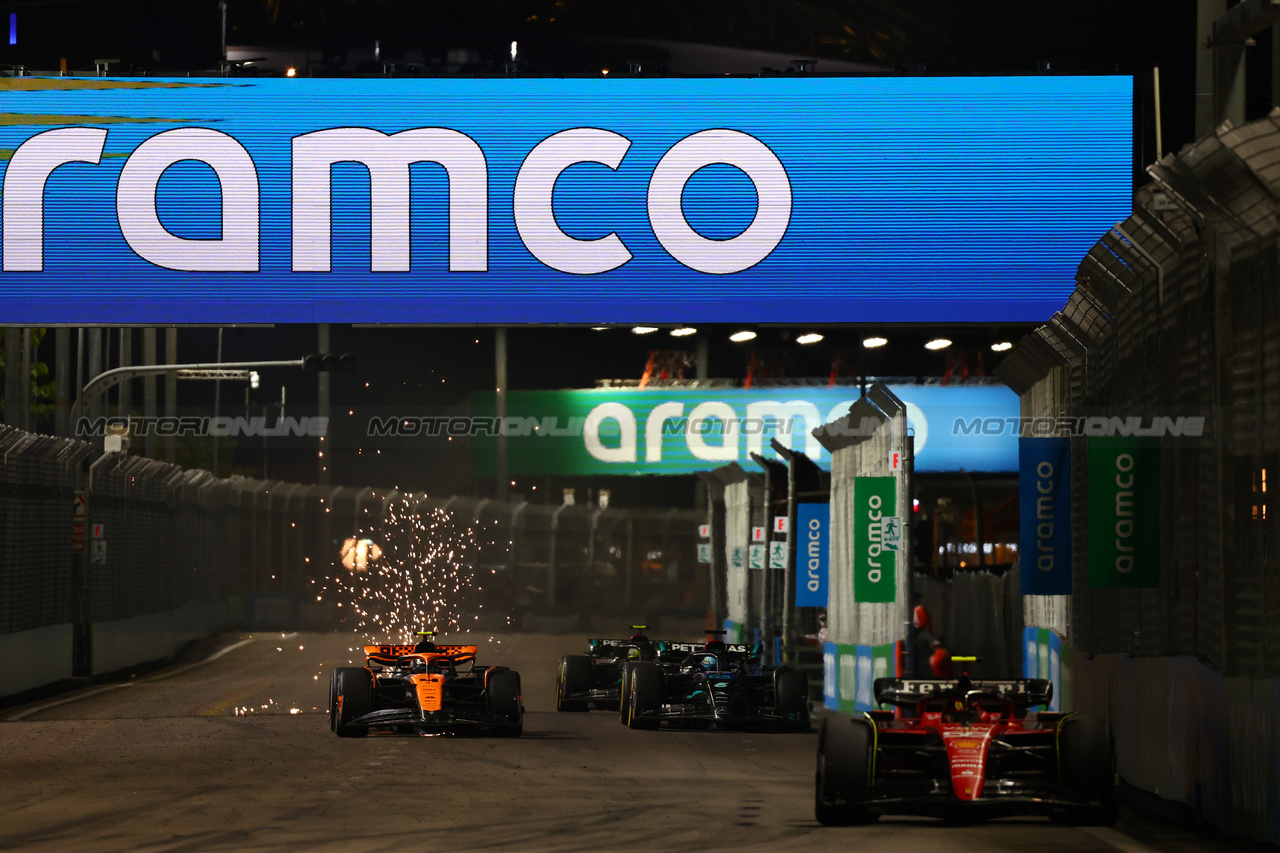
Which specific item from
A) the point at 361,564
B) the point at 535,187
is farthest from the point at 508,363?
the point at 535,187

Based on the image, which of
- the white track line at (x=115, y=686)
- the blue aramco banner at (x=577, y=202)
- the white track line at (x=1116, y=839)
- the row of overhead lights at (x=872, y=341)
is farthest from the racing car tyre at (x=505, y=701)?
the row of overhead lights at (x=872, y=341)

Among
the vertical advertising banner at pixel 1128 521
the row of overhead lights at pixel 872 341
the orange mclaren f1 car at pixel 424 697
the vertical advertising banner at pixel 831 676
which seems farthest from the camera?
the row of overhead lights at pixel 872 341

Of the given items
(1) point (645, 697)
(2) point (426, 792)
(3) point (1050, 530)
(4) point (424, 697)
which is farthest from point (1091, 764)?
(1) point (645, 697)

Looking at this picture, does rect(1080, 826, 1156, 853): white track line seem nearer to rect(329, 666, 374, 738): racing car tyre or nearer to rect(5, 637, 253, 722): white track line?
rect(329, 666, 374, 738): racing car tyre

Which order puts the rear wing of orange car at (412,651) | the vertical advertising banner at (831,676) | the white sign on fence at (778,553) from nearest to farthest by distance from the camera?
the rear wing of orange car at (412,651)
the vertical advertising banner at (831,676)
the white sign on fence at (778,553)

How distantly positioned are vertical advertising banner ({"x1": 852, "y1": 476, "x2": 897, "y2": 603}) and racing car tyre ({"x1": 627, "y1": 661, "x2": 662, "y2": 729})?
2.10 m

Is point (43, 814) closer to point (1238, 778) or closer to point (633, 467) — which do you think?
point (1238, 778)

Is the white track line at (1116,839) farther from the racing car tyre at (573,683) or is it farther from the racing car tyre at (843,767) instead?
the racing car tyre at (573,683)

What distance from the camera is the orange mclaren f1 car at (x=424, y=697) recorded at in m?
15.4

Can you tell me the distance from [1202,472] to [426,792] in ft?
16.2

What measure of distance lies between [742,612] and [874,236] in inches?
367

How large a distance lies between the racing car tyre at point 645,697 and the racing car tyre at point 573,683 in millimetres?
2598

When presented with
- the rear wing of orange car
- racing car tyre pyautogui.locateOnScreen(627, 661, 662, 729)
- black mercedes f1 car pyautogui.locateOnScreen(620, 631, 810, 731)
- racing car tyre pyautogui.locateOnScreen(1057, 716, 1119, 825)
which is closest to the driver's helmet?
black mercedes f1 car pyautogui.locateOnScreen(620, 631, 810, 731)

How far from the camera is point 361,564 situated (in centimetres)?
4850
